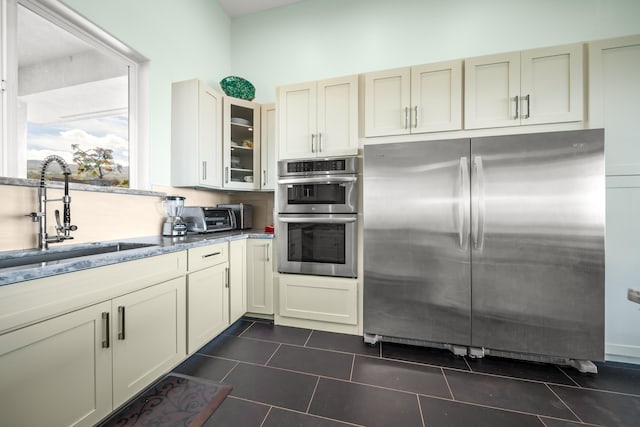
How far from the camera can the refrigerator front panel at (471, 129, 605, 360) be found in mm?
1723

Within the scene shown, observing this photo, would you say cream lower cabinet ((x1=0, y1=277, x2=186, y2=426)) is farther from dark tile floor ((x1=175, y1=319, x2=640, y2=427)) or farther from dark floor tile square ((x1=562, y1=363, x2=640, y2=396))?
dark floor tile square ((x1=562, y1=363, x2=640, y2=396))

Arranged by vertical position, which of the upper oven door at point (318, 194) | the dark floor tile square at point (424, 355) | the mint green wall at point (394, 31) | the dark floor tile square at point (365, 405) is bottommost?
the dark floor tile square at point (424, 355)

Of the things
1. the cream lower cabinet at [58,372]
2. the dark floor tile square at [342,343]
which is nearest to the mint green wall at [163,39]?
the cream lower cabinet at [58,372]

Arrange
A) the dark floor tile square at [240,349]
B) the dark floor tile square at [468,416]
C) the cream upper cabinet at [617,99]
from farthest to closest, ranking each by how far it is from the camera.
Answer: the dark floor tile square at [240,349], the cream upper cabinet at [617,99], the dark floor tile square at [468,416]

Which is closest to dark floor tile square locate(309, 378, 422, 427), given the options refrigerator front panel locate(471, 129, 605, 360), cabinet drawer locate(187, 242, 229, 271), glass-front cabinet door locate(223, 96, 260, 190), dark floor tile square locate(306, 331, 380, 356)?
dark floor tile square locate(306, 331, 380, 356)

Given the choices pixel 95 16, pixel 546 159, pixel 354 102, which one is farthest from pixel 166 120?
pixel 546 159

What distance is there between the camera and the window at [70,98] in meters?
1.42

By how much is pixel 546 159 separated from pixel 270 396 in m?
2.41

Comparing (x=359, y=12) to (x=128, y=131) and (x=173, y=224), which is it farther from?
(x=173, y=224)

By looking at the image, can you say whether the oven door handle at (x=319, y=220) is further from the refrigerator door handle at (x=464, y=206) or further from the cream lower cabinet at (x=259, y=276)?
the refrigerator door handle at (x=464, y=206)

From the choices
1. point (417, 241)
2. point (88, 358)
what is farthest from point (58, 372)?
point (417, 241)

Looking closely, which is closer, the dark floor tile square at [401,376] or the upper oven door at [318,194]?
the dark floor tile square at [401,376]

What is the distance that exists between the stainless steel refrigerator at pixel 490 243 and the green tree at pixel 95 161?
2.03 meters

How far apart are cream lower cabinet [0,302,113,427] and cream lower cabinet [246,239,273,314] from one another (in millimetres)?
1338
